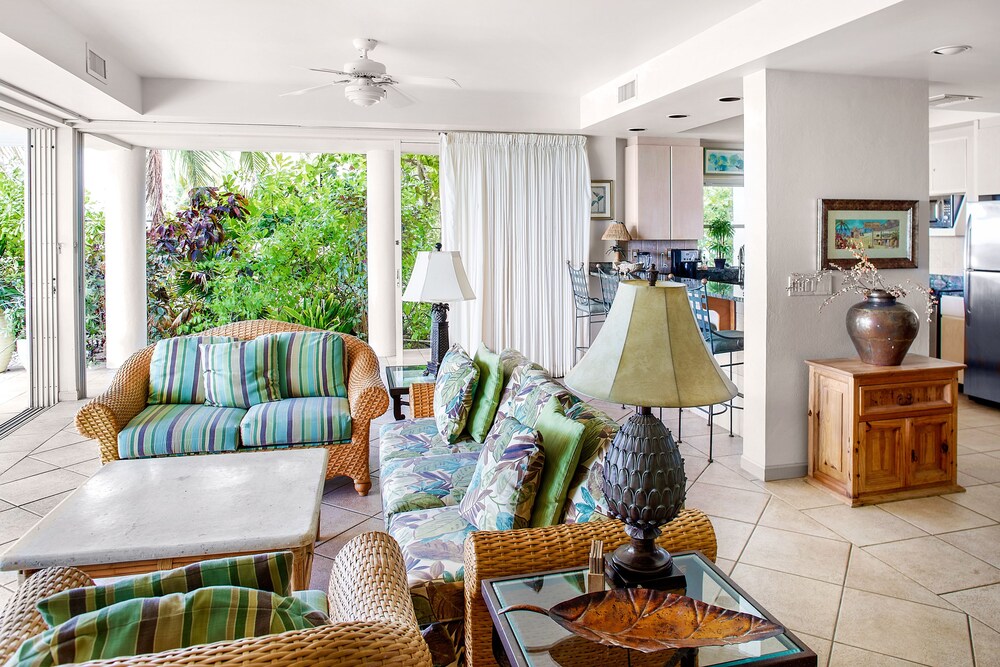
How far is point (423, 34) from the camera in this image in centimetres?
462

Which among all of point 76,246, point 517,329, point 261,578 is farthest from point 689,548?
point 76,246

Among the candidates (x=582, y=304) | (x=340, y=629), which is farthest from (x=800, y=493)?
(x=340, y=629)

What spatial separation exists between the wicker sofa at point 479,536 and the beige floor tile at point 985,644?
113 centimetres

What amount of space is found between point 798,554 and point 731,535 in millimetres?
302

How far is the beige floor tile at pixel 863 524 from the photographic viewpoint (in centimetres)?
338

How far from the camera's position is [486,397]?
3.36 metres

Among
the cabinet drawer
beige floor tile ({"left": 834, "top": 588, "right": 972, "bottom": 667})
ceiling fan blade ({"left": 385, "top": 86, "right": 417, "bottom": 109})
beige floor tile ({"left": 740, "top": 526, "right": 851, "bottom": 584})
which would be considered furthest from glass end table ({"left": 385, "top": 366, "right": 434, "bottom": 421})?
beige floor tile ({"left": 834, "top": 588, "right": 972, "bottom": 667})

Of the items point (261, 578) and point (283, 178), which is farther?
point (283, 178)

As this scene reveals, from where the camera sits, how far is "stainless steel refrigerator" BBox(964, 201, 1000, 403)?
5.58 metres

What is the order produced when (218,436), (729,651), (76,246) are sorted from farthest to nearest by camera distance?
1. (76,246)
2. (218,436)
3. (729,651)

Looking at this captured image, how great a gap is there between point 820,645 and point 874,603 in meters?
0.44

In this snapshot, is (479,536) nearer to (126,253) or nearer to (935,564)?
(935,564)

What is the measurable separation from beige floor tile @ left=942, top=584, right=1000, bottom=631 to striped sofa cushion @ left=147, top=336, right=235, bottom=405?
3.65 m

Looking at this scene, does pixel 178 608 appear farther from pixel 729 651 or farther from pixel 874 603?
pixel 874 603
